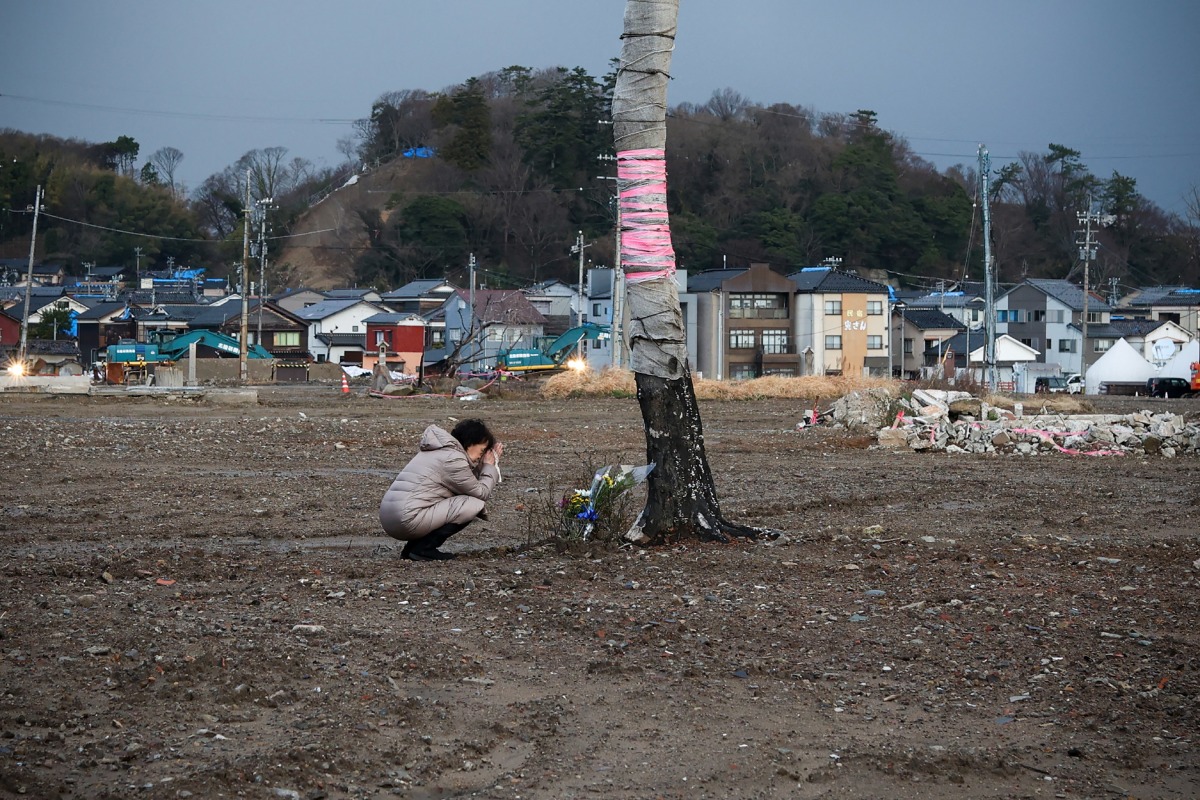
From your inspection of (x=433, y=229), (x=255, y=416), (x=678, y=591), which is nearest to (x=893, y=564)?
(x=678, y=591)

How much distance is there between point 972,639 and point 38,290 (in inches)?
3656

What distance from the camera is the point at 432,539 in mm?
7816

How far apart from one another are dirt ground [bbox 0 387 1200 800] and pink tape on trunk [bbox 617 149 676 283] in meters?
1.92

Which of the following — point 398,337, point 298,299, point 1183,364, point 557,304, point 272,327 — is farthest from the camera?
point 298,299

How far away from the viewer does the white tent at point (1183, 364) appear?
5372 centimetres

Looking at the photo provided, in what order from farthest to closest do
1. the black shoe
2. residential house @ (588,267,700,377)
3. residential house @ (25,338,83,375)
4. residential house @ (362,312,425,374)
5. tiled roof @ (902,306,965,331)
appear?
tiled roof @ (902,306,965,331), residential house @ (362,312,425,374), residential house @ (588,267,700,377), residential house @ (25,338,83,375), the black shoe

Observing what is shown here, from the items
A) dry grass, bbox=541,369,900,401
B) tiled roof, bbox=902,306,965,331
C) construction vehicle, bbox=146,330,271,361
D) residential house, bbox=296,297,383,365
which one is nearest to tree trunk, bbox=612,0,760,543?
dry grass, bbox=541,369,900,401

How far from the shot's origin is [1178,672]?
5.23 m

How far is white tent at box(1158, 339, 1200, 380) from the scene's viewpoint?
176 ft

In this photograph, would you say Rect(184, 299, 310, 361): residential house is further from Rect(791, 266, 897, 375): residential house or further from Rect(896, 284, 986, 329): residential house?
Rect(896, 284, 986, 329): residential house

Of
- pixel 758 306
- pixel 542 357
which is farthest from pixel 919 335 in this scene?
pixel 542 357

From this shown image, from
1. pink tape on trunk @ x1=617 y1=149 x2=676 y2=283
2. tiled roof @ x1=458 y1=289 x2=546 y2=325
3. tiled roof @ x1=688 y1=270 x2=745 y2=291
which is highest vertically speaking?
tiled roof @ x1=688 y1=270 x2=745 y2=291

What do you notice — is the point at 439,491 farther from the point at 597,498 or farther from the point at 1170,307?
the point at 1170,307

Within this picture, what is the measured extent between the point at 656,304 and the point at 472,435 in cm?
155
